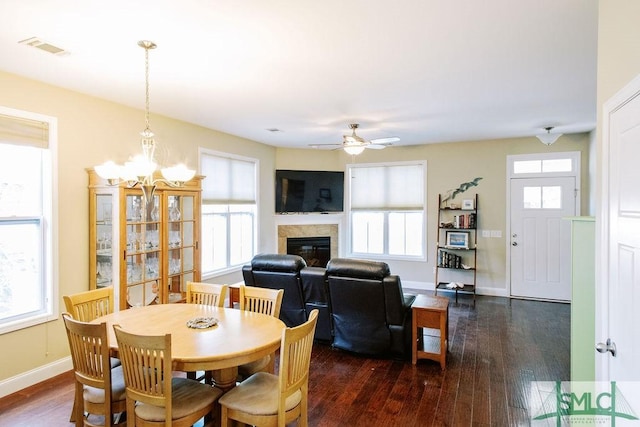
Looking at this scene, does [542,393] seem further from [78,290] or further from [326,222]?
[326,222]

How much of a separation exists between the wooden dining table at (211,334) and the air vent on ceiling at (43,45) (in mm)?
2018

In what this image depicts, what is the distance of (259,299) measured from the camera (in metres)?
3.09

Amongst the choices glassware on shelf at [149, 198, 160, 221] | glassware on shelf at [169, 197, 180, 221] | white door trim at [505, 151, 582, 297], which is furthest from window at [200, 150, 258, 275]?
white door trim at [505, 151, 582, 297]

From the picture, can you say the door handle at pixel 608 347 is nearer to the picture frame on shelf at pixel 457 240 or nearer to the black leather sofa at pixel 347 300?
the black leather sofa at pixel 347 300

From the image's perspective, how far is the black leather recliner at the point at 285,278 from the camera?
3875 mm

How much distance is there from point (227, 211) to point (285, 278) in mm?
2459

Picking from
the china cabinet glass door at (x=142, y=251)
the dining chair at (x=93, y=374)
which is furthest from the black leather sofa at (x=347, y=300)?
the dining chair at (x=93, y=374)

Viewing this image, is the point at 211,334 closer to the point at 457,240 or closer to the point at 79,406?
the point at 79,406

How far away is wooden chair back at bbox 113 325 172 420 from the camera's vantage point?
1926mm

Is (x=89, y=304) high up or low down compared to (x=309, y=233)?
down

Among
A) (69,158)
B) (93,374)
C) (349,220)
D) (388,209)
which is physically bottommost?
(93,374)

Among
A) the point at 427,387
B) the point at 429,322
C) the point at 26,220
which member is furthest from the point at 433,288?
the point at 26,220

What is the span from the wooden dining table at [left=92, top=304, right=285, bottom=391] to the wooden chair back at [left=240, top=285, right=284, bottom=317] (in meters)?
0.20

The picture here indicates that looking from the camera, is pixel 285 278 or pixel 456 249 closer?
pixel 285 278
